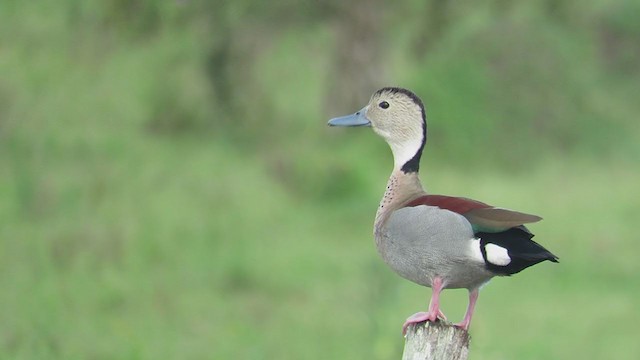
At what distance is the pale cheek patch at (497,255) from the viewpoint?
3740mm

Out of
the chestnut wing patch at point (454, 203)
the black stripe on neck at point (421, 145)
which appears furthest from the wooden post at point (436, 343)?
the black stripe on neck at point (421, 145)

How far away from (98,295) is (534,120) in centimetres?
658

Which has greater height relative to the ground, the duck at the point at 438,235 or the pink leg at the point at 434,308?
the duck at the point at 438,235

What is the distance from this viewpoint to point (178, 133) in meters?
10.8

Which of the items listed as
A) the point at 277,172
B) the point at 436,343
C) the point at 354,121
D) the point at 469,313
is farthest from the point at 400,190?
the point at 277,172

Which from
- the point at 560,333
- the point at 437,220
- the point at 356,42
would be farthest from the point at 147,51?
the point at 437,220

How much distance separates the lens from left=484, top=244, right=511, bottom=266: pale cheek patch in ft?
12.3

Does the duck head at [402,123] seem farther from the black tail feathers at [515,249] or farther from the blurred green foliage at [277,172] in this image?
the blurred green foliage at [277,172]

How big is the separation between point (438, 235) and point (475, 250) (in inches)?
5.5

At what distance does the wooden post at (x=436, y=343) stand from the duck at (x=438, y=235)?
0.10 ft

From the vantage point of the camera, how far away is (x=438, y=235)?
394cm

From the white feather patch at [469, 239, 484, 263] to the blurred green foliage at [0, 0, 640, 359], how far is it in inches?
133

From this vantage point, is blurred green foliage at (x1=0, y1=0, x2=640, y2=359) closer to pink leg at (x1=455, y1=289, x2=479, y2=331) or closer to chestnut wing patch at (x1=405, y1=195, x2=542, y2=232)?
pink leg at (x1=455, y1=289, x2=479, y2=331)

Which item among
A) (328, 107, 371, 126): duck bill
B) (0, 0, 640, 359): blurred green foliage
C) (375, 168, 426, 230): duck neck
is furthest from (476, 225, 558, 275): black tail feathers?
(0, 0, 640, 359): blurred green foliage
